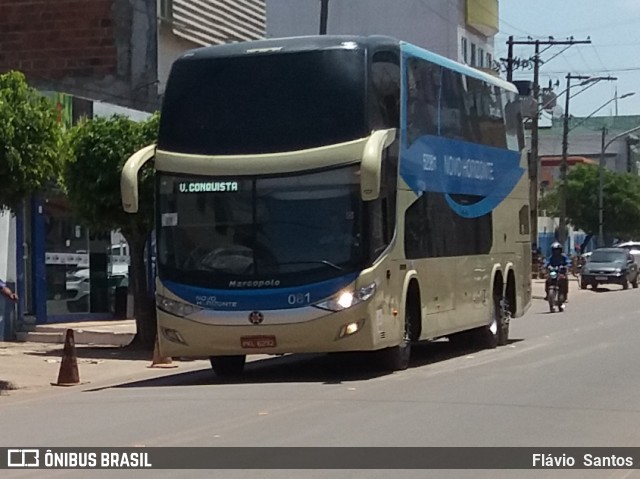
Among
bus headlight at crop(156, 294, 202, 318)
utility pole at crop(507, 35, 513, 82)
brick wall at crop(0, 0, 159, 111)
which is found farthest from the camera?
utility pole at crop(507, 35, 513, 82)

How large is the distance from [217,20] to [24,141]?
1825 cm

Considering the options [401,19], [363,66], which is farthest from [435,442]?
[401,19]

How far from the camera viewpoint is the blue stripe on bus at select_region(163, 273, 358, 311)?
15984 mm

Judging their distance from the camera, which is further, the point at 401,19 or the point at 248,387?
the point at 401,19

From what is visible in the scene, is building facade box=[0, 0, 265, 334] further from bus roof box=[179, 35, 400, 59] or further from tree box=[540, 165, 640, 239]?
tree box=[540, 165, 640, 239]

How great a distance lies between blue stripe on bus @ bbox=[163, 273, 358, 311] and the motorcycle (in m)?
19.8

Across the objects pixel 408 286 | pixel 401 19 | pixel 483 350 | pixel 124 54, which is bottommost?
pixel 483 350

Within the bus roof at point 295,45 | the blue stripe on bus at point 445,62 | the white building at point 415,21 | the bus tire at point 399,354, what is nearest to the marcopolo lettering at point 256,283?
the bus tire at point 399,354

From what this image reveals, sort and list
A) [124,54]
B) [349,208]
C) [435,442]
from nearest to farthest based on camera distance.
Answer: [435,442] < [349,208] < [124,54]

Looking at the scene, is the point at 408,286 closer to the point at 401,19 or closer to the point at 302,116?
the point at 302,116

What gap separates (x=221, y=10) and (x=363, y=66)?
19.1m

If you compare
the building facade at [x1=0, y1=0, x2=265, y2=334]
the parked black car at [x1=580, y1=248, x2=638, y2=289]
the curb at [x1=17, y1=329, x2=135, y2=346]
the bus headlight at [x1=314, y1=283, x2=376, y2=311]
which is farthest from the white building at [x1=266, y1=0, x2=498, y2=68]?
the bus headlight at [x1=314, y1=283, x2=376, y2=311]

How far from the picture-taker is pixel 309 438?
1148 cm

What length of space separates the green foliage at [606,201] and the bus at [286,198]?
194 feet
